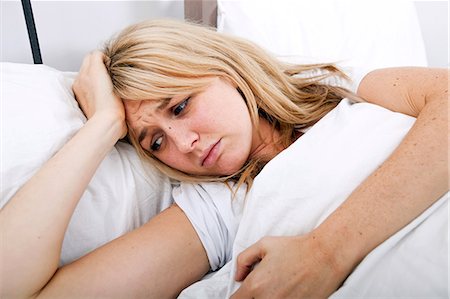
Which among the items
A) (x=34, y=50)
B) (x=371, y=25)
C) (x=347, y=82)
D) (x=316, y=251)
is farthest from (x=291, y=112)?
(x=34, y=50)

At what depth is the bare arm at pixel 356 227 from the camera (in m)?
0.68

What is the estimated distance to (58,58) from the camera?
1362 millimetres

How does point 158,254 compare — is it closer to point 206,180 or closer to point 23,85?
point 206,180

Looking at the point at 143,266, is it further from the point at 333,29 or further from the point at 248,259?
the point at 333,29

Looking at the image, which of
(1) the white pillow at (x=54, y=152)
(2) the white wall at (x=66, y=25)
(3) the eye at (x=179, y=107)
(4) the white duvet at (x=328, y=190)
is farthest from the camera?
(2) the white wall at (x=66, y=25)

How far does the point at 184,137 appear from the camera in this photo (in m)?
0.90

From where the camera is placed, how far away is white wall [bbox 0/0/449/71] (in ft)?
4.13

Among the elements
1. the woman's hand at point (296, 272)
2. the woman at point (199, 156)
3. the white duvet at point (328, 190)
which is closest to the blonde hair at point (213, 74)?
the woman at point (199, 156)

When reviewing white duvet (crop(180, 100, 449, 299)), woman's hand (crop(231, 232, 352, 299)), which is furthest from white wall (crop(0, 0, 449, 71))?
woman's hand (crop(231, 232, 352, 299))

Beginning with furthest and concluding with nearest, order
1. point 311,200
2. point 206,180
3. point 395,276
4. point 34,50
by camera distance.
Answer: point 34,50 < point 206,180 < point 311,200 < point 395,276

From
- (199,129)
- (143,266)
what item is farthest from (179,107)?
(143,266)

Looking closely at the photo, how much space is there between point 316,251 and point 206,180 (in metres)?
0.35

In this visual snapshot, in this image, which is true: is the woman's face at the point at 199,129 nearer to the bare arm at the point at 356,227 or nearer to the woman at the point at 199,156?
the woman at the point at 199,156

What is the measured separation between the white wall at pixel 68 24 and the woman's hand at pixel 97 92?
1.11ft
